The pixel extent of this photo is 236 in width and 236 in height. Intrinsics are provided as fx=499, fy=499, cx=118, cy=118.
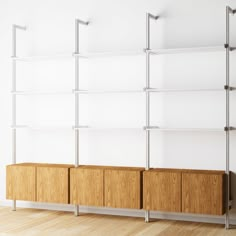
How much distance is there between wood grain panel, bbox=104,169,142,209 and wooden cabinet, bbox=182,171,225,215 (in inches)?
18.0

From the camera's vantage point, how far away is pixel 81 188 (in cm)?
511

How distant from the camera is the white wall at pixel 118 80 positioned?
193 inches

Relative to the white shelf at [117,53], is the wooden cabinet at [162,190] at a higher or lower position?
lower

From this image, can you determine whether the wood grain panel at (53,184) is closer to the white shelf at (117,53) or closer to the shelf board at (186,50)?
the white shelf at (117,53)

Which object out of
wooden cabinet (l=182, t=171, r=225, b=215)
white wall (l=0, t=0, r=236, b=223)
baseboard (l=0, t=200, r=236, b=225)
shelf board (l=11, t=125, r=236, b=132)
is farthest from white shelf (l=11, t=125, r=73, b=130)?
Result: wooden cabinet (l=182, t=171, r=225, b=215)

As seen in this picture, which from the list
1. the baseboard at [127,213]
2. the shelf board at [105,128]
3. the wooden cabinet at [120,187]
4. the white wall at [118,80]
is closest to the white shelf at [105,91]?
the white wall at [118,80]

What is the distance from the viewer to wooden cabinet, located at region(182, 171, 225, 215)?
4.57 metres

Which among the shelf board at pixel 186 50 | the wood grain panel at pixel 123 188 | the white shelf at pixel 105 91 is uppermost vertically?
the shelf board at pixel 186 50

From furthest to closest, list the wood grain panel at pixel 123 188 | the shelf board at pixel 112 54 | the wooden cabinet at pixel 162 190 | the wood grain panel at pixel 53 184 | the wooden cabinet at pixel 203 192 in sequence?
the wood grain panel at pixel 53 184
the shelf board at pixel 112 54
the wood grain panel at pixel 123 188
the wooden cabinet at pixel 162 190
the wooden cabinet at pixel 203 192

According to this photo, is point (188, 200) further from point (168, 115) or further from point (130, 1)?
point (130, 1)

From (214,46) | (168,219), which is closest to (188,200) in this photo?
(168,219)

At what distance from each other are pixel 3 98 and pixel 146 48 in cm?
192

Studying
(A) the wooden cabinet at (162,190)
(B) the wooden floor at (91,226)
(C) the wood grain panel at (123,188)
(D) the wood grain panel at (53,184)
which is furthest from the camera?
(D) the wood grain panel at (53,184)

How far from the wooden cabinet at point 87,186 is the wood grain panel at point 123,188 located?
0.08 meters
